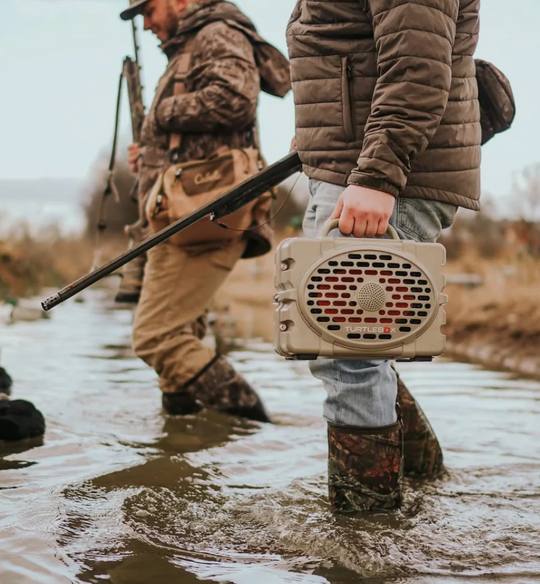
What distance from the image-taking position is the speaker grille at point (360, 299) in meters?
2.78

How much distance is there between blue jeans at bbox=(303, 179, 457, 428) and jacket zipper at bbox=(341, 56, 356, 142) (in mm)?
189

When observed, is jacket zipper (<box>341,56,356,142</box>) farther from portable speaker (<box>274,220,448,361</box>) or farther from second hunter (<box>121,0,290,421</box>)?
second hunter (<box>121,0,290,421</box>)

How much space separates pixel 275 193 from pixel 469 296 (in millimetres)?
7419

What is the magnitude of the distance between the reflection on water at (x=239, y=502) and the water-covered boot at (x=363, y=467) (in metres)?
0.07

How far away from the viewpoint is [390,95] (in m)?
2.85

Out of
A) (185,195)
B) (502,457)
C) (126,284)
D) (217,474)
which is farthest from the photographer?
(126,284)

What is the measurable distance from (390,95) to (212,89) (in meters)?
2.04

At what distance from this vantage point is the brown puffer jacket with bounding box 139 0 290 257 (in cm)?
477

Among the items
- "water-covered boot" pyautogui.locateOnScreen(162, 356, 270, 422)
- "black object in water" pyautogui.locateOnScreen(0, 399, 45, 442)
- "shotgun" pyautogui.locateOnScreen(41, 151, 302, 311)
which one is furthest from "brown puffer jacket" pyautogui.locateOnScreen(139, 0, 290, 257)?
"black object in water" pyautogui.locateOnScreen(0, 399, 45, 442)

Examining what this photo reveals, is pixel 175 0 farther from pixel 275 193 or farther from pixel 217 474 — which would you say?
pixel 217 474

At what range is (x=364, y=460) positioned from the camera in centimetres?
315

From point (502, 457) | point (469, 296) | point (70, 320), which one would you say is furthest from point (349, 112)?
point (70, 320)

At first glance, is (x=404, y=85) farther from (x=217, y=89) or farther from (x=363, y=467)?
(x=217, y=89)

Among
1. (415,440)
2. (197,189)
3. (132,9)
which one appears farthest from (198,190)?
(415,440)
